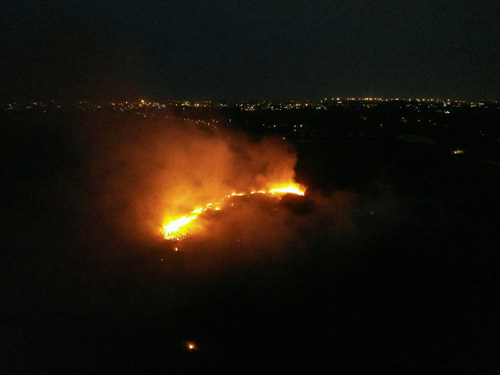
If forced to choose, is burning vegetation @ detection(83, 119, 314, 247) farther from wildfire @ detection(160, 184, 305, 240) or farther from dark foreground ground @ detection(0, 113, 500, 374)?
dark foreground ground @ detection(0, 113, 500, 374)

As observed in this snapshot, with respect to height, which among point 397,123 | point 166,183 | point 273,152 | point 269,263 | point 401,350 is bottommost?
point 401,350

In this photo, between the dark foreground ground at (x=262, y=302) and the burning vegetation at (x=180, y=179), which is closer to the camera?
the dark foreground ground at (x=262, y=302)

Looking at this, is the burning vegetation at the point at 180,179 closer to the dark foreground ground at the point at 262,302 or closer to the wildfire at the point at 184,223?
the wildfire at the point at 184,223

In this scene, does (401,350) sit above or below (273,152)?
below

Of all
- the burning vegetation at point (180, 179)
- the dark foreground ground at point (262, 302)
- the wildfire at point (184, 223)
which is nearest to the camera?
the dark foreground ground at point (262, 302)

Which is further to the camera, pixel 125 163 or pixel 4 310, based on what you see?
pixel 125 163

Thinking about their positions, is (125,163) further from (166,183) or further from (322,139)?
(322,139)

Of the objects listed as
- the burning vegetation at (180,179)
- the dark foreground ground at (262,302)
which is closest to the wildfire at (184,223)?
the burning vegetation at (180,179)

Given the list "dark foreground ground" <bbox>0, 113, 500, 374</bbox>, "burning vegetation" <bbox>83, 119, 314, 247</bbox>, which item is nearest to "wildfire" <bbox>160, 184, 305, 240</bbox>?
"burning vegetation" <bbox>83, 119, 314, 247</bbox>

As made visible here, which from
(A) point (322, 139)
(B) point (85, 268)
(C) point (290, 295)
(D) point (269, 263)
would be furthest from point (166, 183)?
(A) point (322, 139)
